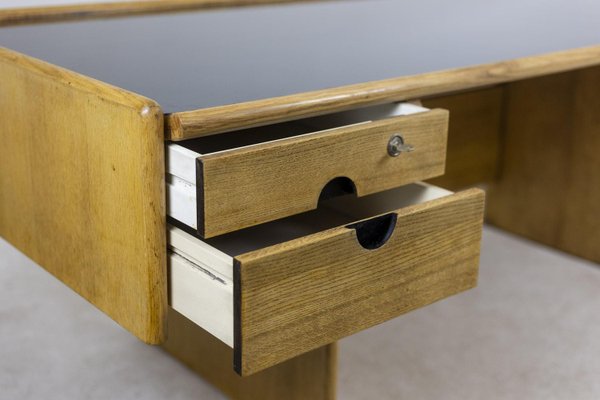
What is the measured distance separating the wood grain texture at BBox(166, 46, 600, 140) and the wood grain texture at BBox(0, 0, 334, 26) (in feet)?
2.16

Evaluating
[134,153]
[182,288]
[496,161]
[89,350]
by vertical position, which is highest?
[134,153]

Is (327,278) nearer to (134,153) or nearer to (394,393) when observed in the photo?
(134,153)

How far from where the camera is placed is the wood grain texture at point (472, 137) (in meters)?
1.93

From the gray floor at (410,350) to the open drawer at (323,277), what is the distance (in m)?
0.39

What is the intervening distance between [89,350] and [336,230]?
29.6 inches

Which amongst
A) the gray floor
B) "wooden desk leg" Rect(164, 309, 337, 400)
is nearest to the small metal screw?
"wooden desk leg" Rect(164, 309, 337, 400)

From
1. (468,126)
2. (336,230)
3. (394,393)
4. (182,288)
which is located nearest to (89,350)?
(394,393)

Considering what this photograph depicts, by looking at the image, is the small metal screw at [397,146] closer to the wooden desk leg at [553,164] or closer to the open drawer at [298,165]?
the open drawer at [298,165]

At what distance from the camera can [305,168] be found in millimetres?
932

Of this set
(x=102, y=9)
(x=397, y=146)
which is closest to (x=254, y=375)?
(x=397, y=146)

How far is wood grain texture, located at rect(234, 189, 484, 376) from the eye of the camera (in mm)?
863

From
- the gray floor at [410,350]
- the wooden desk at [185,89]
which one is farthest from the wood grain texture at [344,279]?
the gray floor at [410,350]

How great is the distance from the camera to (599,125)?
1812mm

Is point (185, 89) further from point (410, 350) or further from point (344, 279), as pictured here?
point (410, 350)
